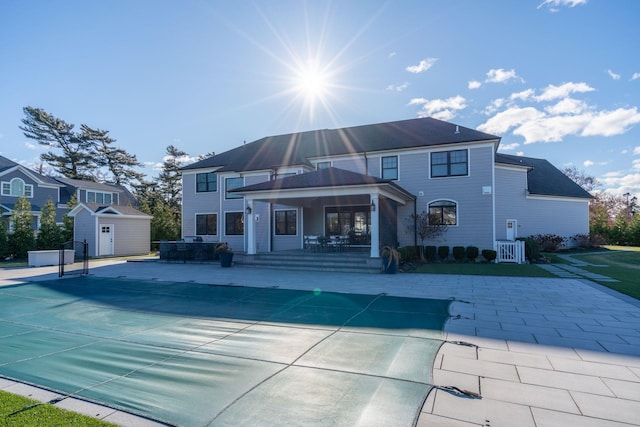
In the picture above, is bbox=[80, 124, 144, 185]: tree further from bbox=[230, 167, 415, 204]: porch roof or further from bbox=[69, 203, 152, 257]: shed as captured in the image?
bbox=[230, 167, 415, 204]: porch roof

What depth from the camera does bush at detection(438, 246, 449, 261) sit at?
53.0 ft

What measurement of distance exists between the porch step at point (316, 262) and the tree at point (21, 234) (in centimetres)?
1461

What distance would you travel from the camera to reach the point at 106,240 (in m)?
21.6

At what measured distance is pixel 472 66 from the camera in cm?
1421

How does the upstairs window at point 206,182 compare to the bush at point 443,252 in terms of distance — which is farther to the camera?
the upstairs window at point 206,182

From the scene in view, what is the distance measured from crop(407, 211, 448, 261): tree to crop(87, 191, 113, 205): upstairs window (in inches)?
1132

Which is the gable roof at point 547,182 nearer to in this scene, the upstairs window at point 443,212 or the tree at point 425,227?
the upstairs window at point 443,212

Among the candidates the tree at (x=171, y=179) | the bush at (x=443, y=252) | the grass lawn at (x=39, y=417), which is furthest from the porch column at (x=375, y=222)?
the tree at (x=171, y=179)

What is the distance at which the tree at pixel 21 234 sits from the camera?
19297mm

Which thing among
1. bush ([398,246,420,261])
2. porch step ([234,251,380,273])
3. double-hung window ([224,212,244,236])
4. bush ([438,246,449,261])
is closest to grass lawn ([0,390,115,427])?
porch step ([234,251,380,273])

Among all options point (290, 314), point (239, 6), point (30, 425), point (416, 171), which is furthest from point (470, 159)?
point (30, 425)

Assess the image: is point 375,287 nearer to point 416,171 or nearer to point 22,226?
point 416,171

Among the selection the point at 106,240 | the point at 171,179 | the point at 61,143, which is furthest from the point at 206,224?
the point at 61,143

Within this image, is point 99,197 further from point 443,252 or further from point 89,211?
point 443,252
